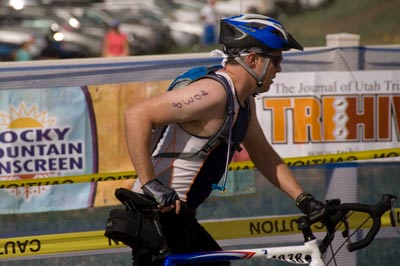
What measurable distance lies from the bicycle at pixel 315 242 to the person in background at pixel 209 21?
24520 mm

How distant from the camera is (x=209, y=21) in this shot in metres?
30.0

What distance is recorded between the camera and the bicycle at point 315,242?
15.0 feet

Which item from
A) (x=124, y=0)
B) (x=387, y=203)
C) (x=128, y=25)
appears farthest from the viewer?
(x=124, y=0)

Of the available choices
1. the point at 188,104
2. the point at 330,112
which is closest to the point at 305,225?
the point at 188,104

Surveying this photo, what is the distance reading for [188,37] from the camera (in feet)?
101

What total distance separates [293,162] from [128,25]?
2256cm

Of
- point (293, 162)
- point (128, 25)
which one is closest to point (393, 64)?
point (293, 162)

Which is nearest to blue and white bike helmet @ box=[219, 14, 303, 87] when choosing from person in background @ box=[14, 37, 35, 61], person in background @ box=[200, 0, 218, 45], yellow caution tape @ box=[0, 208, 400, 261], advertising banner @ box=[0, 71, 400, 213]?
yellow caution tape @ box=[0, 208, 400, 261]

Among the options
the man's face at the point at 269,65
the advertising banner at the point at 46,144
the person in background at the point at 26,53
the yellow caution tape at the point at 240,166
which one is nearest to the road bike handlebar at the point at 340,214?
the man's face at the point at 269,65

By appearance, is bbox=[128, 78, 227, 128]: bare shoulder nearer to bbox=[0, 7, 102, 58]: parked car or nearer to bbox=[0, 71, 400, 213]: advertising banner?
bbox=[0, 71, 400, 213]: advertising banner

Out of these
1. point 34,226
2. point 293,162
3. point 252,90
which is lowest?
point 34,226

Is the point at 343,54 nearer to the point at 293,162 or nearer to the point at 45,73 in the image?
the point at 293,162

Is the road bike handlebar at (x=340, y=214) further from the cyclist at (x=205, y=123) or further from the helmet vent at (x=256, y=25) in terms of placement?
the helmet vent at (x=256, y=25)

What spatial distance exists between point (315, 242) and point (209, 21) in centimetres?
2558
